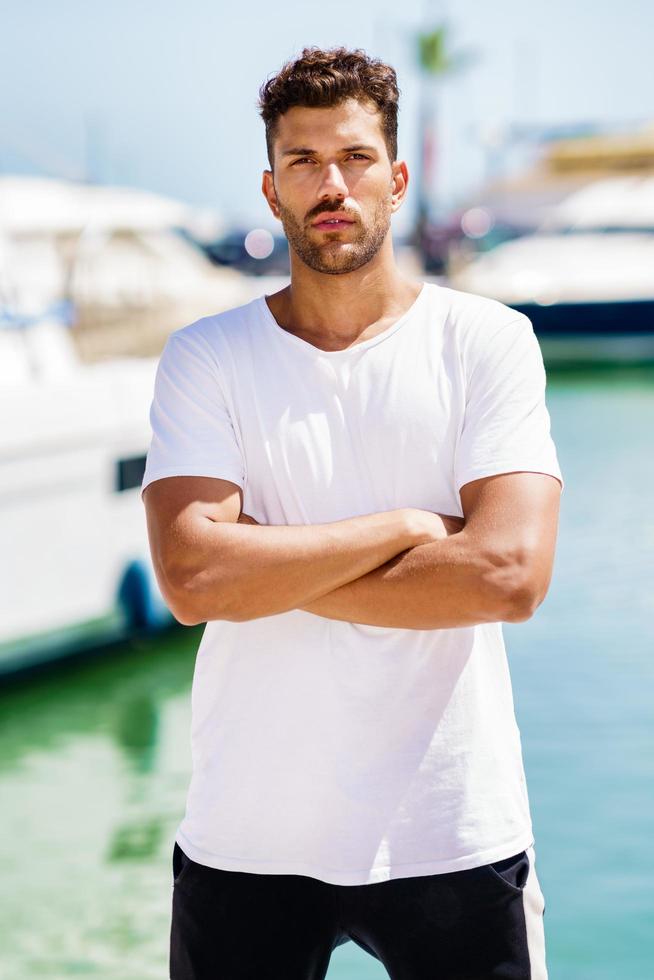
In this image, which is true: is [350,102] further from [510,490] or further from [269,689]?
[269,689]

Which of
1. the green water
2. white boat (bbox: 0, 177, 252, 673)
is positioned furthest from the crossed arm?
white boat (bbox: 0, 177, 252, 673)

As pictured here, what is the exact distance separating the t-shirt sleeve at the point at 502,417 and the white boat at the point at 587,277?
770 inches

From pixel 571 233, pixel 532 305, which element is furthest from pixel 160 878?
pixel 571 233

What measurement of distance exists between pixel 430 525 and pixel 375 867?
19.1 inches

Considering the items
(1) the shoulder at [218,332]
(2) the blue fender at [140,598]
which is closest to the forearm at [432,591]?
(1) the shoulder at [218,332]

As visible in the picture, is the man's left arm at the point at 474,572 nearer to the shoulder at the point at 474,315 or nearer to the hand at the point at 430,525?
the hand at the point at 430,525

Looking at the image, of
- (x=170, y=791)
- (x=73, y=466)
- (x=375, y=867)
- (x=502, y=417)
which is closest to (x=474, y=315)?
(x=502, y=417)

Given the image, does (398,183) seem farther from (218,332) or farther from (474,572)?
(474,572)

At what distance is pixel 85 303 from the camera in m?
8.16

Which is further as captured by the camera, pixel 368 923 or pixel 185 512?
pixel 185 512

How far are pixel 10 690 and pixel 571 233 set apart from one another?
20.6m

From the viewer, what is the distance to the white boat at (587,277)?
70.8 ft

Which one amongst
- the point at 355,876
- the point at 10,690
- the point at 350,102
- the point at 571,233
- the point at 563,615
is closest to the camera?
the point at 355,876

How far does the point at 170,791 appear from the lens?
17.9ft
